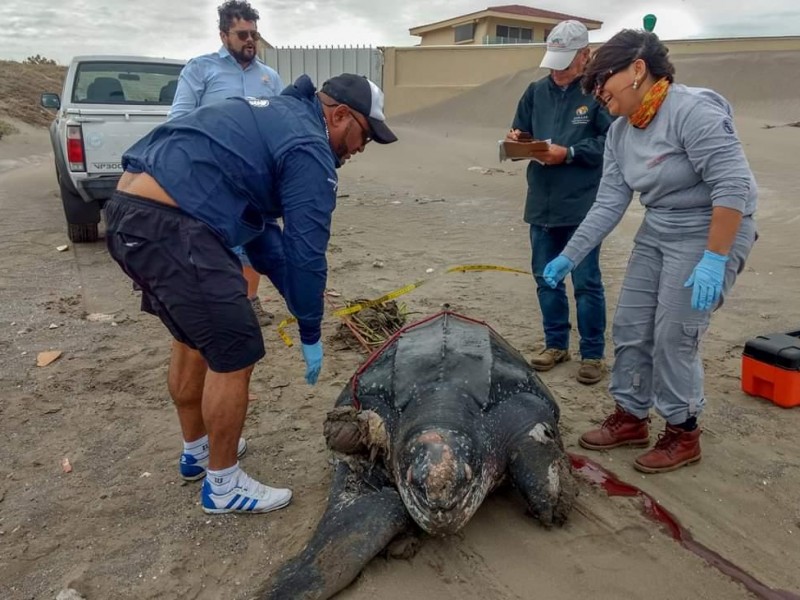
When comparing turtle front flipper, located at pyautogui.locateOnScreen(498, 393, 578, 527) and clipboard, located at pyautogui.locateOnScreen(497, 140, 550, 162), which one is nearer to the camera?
turtle front flipper, located at pyautogui.locateOnScreen(498, 393, 578, 527)

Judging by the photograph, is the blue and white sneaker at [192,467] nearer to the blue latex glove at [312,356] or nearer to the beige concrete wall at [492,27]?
the blue latex glove at [312,356]

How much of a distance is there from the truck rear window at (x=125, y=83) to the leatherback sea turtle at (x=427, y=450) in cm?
513

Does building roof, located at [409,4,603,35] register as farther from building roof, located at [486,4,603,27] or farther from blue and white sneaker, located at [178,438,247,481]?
blue and white sneaker, located at [178,438,247,481]

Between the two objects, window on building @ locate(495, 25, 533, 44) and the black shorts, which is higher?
window on building @ locate(495, 25, 533, 44)

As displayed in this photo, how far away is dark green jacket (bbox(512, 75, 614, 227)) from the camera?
10.5ft

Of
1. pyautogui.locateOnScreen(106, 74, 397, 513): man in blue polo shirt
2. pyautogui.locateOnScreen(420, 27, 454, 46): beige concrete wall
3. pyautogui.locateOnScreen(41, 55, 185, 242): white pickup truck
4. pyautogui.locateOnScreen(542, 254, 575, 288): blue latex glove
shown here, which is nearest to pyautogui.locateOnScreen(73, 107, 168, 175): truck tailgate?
pyautogui.locateOnScreen(41, 55, 185, 242): white pickup truck

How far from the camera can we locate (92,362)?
3.72 metres

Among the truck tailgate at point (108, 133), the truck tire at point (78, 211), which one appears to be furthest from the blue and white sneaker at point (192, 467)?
the truck tire at point (78, 211)

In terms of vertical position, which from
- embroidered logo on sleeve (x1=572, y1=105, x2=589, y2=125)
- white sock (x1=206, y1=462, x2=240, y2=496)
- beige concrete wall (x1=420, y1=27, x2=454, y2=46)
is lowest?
white sock (x1=206, y1=462, x2=240, y2=496)

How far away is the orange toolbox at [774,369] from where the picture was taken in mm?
2996

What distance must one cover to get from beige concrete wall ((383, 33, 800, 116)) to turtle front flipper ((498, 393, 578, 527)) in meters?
17.3

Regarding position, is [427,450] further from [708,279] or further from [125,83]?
[125,83]

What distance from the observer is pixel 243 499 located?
236cm

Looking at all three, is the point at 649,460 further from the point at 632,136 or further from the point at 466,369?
the point at 632,136
